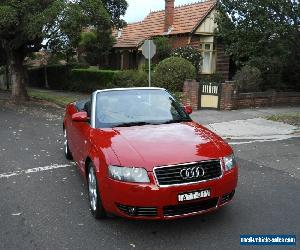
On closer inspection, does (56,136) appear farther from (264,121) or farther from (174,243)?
(174,243)

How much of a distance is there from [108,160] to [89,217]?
949 millimetres

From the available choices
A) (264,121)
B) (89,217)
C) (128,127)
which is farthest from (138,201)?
(264,121)

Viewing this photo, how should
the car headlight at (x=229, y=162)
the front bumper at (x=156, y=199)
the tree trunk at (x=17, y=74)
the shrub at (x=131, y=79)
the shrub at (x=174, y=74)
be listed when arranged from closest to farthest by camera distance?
the front bumper at (x=156, y=199), the car headlight at (x=229, y=162), the shrub at (x=174, y=74), the shrub at (x=131, y=79), the tree trunk at (x=17, y=74)

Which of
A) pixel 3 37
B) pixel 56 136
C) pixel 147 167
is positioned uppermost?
pixel 3 37

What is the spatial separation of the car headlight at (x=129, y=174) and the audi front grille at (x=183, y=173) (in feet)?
0.43

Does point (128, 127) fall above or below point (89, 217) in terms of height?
above

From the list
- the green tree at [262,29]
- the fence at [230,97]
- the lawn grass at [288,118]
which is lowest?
the lawn grass at [288,118]

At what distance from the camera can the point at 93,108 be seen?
666 centimetres

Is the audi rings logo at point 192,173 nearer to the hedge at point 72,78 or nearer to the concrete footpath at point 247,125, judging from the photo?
the concrete footpath at point 247,125

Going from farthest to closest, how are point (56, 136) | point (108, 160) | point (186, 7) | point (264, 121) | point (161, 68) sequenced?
point (186, 7), point (161, 68), point (264, 121), point (56, 136), point (108, 160)

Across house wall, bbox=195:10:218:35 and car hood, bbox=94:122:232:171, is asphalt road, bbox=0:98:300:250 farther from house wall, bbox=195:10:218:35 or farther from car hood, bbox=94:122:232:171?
house wall, bbox=195:10:218:35

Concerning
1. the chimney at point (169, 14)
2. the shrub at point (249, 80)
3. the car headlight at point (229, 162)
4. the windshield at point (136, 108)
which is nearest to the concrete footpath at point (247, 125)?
the shrub at point (249, 80)

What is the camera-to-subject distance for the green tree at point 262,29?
53.5 ft

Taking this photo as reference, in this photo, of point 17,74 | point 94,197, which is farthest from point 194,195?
point 17,74
